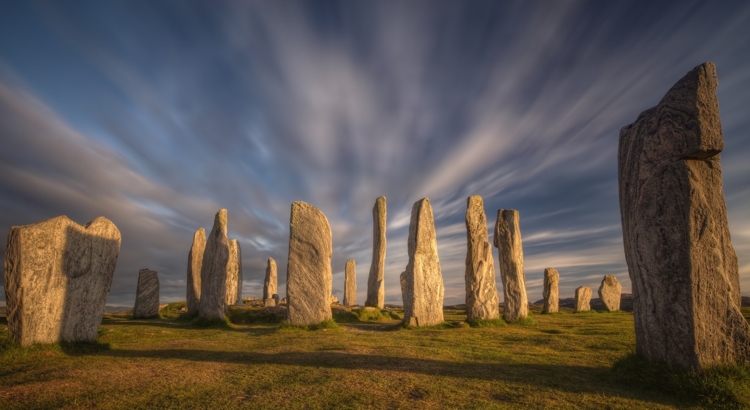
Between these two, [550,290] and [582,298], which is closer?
[550,290]

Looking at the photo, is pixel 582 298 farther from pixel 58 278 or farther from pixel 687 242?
pixel 58 278

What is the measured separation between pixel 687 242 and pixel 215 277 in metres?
14.8

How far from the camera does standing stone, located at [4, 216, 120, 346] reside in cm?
823

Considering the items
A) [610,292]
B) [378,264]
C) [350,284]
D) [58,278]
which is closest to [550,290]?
[610,292]

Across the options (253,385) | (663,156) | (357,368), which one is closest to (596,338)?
(663,156)

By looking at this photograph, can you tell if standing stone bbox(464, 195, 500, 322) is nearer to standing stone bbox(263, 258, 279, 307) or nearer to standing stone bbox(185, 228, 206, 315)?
standing stone bbox(185, 228, 206, 315)

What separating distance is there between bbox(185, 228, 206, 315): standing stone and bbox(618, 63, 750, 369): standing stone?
1767 centimetres

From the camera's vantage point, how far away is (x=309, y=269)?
13430mm

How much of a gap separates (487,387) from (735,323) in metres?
3.31

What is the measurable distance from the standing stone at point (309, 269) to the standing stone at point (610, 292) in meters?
20.6

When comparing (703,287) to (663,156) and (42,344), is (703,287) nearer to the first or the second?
(663,156)

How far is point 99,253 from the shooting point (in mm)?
9492

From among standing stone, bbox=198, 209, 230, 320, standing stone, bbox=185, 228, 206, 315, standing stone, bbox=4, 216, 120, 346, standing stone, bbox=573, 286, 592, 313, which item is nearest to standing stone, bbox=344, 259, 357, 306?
standing stone, bbox=185, 228, 206, 315

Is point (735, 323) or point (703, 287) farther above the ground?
point (703, 287)
